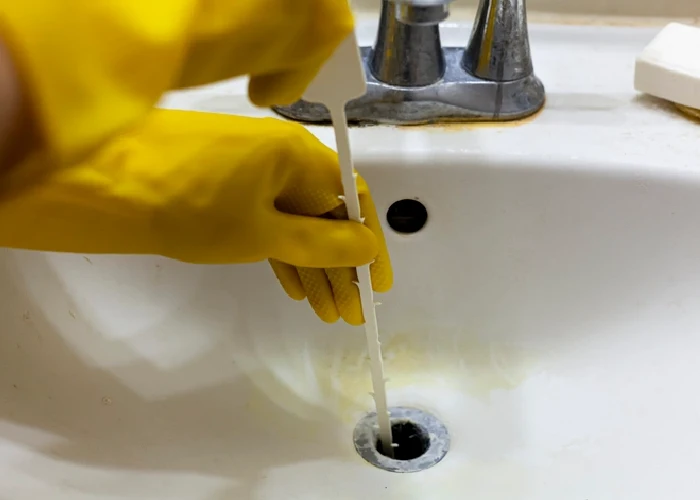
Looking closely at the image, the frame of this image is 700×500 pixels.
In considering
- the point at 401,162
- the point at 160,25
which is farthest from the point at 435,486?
the point at 160,25

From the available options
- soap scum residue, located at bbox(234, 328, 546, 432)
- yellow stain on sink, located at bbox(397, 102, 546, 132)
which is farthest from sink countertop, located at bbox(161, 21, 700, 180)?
soap scum residue, located at bbox(234, 328, 546, 432)

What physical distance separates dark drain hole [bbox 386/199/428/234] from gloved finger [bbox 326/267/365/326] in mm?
78

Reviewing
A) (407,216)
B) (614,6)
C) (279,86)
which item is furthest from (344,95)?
(614,6)

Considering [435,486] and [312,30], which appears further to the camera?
[435,486]

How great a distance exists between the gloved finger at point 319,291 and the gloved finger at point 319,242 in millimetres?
30

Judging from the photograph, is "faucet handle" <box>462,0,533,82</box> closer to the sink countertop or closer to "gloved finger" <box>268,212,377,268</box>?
the sink countertop

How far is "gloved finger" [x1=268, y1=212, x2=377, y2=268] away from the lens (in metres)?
0.30

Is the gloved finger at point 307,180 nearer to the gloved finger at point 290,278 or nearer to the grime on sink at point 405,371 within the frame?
the gloved finger at point 290,278

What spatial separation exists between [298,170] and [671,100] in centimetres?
25

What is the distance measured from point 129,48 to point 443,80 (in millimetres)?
272

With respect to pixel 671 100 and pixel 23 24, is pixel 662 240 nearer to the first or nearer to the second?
pixel 671 100

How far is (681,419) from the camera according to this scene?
0.36m

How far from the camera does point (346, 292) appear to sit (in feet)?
1.14

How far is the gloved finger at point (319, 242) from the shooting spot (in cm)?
30
